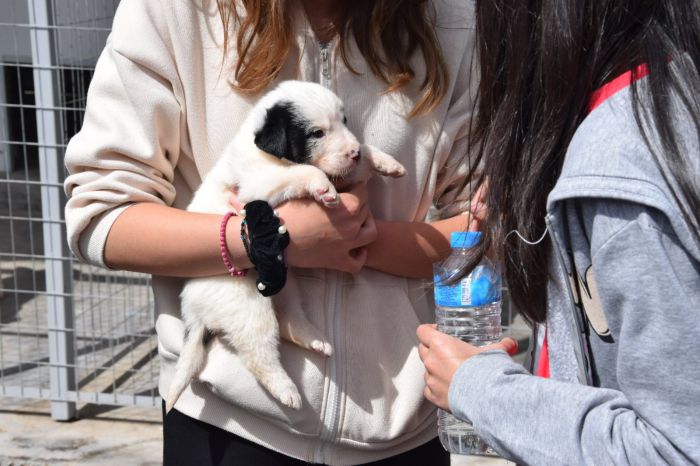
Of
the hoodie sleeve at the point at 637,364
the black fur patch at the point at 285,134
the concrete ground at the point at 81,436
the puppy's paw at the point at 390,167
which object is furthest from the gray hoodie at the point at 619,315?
the concrete ground at the point at 81,436

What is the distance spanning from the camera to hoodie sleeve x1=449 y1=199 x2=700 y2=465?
837 millimetres

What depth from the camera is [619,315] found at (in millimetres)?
888

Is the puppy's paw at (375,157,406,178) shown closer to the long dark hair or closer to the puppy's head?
the puppy's head

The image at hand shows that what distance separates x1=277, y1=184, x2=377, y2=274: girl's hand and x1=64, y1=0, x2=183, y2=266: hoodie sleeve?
0.28 metres

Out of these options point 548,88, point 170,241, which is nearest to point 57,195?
point 170,241

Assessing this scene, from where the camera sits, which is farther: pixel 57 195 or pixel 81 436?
pixel 81 436

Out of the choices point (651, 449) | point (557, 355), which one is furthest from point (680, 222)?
point (557, 355)

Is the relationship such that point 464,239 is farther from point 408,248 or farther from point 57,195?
point 57,195

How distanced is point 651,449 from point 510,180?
39cm

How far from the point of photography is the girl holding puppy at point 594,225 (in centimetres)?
84

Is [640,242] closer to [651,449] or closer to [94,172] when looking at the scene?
[651,449]

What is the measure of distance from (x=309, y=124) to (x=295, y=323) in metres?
0.43

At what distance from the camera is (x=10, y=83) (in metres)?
4.20

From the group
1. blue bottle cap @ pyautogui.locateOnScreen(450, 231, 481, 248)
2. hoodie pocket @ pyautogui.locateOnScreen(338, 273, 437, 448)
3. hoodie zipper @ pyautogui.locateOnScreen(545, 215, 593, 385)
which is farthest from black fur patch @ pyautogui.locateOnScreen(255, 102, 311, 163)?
hoodie zipper @ pyautogui.locateOnScreen(545, 215, 593, 385)
